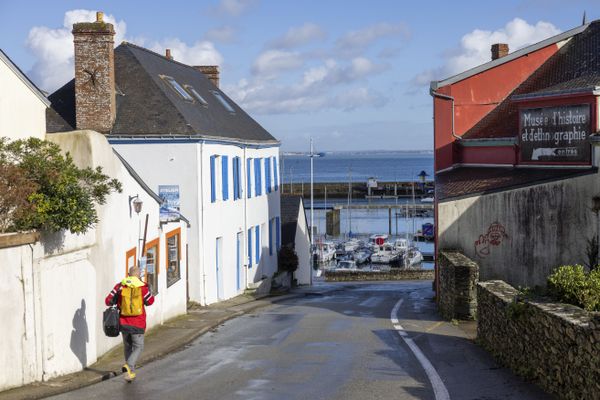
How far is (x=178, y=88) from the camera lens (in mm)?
31938

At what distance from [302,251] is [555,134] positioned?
24.8 metres

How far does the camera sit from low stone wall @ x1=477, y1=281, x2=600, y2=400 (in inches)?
376

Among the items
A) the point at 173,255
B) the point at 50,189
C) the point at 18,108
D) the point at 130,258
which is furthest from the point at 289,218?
the point at 50,189

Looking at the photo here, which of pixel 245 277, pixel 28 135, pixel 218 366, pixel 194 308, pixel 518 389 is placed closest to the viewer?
pixel 518 389

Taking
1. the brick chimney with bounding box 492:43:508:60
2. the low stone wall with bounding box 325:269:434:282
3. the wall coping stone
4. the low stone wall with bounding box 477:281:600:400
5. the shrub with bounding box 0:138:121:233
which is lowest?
the low stone wall with bounding box 325:269:434:282

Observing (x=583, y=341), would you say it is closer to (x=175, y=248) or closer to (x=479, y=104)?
(x=175, y=248)

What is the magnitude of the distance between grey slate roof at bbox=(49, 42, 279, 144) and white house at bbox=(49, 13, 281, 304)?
0.03 metres

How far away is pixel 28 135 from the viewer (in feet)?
50.0

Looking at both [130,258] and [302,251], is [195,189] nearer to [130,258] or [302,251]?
[130,258]

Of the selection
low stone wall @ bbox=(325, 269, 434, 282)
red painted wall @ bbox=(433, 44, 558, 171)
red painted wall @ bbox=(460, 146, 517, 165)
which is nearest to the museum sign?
red painted wall @ bbox=(460, 146, 517, 165)

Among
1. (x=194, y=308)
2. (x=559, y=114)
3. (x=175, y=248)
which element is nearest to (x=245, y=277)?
(x=194, y=308)

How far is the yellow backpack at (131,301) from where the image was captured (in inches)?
508

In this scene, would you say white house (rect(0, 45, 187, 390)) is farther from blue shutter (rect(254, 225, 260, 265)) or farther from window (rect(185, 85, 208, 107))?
blue shutter (rect(254, 225, 260, 265))

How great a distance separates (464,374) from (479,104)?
19498mm
